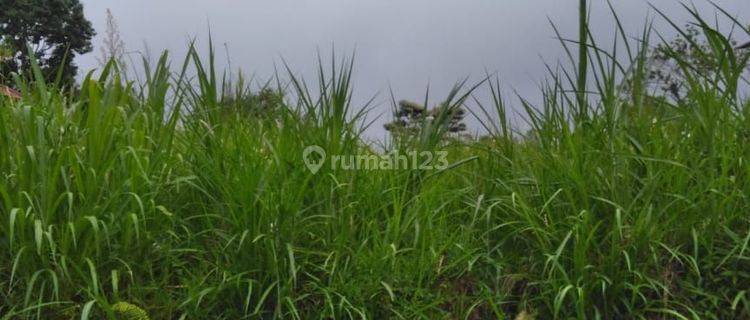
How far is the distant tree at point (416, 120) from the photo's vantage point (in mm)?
3414

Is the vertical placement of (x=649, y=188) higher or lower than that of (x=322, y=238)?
higher

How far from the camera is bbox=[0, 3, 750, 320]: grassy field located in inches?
107

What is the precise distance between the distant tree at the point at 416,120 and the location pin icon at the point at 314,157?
50 centimetres

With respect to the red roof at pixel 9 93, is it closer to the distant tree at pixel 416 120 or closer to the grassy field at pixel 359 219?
the grassy field at pixel 359 219

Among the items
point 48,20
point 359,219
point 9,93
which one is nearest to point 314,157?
point 359,219

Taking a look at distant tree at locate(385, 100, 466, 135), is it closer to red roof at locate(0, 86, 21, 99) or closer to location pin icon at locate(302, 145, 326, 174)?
location pin icon at locate(302, 145, 326, 174)

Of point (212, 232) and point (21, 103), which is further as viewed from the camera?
point (21, 103)

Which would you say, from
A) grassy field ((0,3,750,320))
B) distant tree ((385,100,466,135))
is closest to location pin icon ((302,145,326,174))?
grassy field ((0,3,750,320))

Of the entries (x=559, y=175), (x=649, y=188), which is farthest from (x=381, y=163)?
(x=649, y=188)

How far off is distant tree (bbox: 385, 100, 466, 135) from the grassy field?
11.6 inches

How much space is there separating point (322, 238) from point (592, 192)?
1.04 meters

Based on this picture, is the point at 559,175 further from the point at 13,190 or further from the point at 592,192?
the point at 13,190

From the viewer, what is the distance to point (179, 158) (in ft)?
10.1

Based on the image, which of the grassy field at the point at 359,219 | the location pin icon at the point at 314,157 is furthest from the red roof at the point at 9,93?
the location pin icon at the point at 314,157
